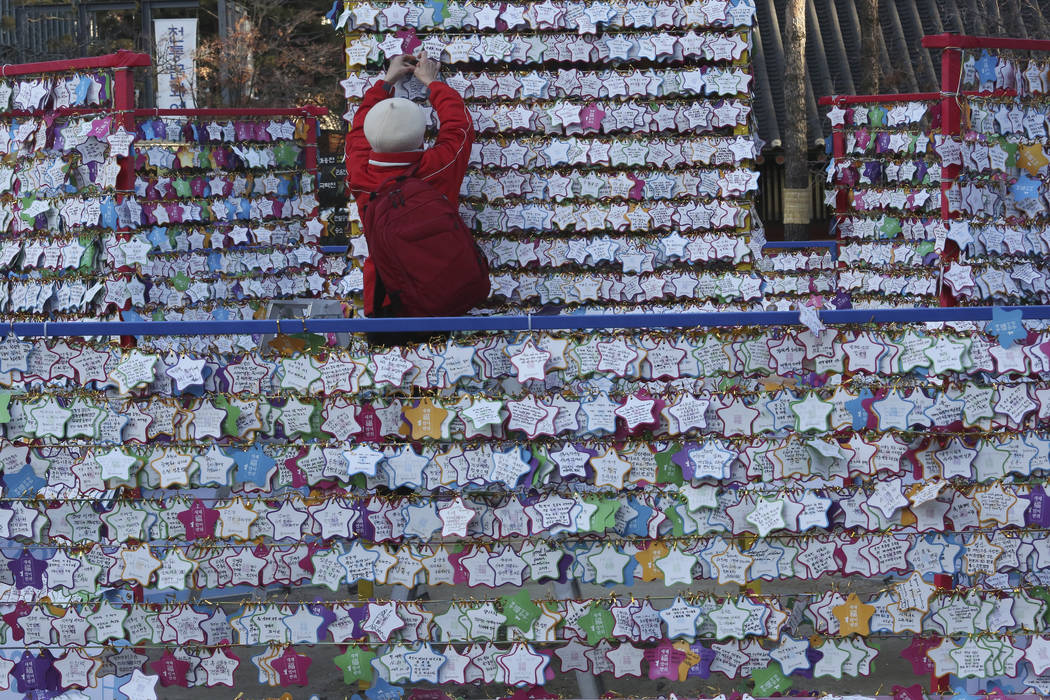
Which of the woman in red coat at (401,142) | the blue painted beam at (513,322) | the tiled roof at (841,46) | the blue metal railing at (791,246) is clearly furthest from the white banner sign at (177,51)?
the blue painted beam at (513,322)

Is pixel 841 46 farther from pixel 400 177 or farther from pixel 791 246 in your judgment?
pixel 400 177

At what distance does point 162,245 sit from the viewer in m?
7.14

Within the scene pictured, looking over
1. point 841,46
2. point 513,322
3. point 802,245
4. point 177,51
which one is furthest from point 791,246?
point 841,46

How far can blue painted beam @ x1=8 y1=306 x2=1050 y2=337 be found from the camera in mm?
3688

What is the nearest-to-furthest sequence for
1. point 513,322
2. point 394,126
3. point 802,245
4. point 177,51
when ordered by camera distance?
1. point 513,322
2. point 394,126
3. point 802,245
4. point 177,51

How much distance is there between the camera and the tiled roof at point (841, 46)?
1992 cm

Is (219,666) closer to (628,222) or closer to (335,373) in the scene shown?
(335,373)

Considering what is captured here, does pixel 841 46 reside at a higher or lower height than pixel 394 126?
higher

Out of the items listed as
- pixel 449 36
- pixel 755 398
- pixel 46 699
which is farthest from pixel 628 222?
pixel 46 699

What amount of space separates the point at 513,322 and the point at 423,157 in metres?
1.74

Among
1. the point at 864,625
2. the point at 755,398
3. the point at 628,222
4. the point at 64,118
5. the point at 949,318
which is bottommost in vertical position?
the point at 864,625

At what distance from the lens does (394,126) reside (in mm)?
5133

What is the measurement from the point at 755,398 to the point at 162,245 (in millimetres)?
4651

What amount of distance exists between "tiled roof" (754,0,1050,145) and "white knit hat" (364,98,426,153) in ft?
49.7
